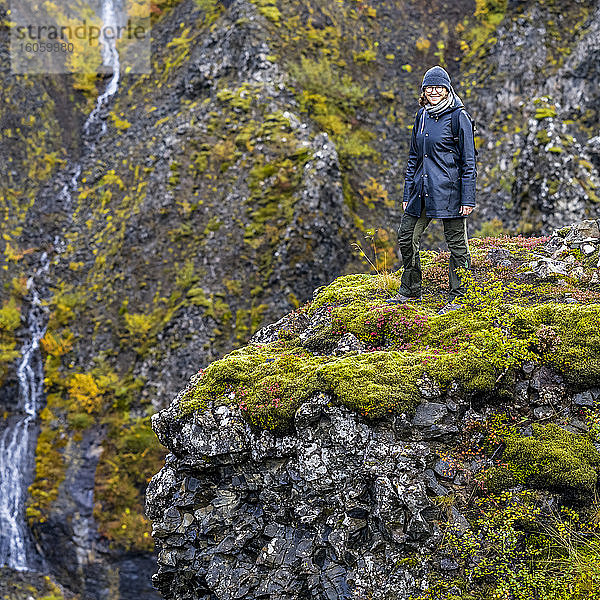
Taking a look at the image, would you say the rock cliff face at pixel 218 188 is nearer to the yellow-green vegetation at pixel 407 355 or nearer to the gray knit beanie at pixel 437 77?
the yellow-green vegetation at pixel 407 355

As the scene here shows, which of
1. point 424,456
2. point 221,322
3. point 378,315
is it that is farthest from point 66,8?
point 424,456

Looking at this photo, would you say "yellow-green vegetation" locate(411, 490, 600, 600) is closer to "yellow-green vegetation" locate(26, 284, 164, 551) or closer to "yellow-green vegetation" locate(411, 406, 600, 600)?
"yellow-green vegetation" locate(411, 406, 600, 600)

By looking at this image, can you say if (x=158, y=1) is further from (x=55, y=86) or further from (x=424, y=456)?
(x=424, y=456)

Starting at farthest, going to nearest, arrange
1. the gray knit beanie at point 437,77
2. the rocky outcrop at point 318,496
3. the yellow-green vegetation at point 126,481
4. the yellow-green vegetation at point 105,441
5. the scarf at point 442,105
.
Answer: the yellow-green vegetation at point 105,441 → the yellow-green vegetation at point 126,481 → the scarf at point 442,105 → the gray knit beanie at point 437,77 → the rocky outcrop at point 318,496

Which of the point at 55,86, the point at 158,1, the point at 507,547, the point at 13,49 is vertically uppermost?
the point at 158,1

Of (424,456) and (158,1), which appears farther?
(158,1)

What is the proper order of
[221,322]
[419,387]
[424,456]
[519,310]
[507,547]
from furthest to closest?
[221,322]
[519,310]
[419,387]
[424,456]
[507,547]

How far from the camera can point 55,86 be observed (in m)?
24.8

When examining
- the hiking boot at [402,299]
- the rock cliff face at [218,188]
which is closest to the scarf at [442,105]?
the hiking boot at [402,299]

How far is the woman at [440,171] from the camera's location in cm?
700

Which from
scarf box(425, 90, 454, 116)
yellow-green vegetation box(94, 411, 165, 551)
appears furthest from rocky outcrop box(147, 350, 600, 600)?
yellow-green vegetation box(94, 411, 165, 551)

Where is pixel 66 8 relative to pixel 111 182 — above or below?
above

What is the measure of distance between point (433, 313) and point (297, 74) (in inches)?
625

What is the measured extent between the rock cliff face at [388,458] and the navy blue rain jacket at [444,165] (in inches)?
59.1
